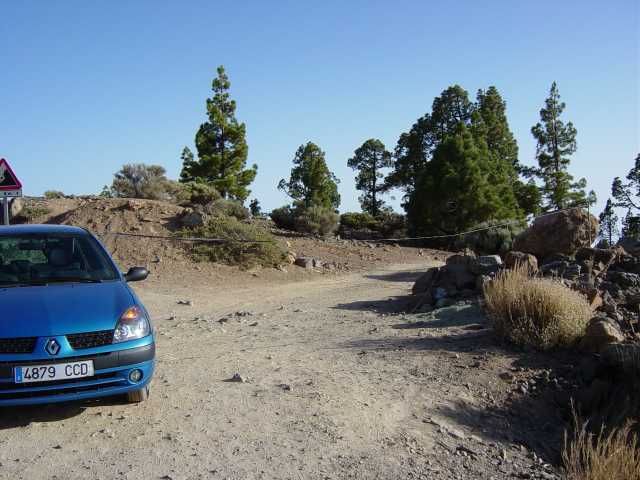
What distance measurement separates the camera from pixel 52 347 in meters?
4.50

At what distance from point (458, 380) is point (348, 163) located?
35963 millimetres

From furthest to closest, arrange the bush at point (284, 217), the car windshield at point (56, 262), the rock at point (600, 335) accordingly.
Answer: the bush at point (284, 217) < the rock at point (600, 335) < the car windshield at point (56, 262)

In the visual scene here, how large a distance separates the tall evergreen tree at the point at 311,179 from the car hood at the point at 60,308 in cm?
2938

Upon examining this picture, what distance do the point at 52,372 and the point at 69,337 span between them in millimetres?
279

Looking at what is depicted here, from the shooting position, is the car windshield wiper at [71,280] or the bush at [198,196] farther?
the bush at [198,196]

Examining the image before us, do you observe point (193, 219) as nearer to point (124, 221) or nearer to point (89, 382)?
point (124, 221)

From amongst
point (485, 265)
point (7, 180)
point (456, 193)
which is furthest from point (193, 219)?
point (456, 193)

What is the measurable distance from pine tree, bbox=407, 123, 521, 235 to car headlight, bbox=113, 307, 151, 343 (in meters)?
25.4

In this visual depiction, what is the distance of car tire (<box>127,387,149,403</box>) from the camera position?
525 centimetres

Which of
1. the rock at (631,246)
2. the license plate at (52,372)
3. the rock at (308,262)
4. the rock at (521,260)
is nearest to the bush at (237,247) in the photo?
the rock at (308,262)

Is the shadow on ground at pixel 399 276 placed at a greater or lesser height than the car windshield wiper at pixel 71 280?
lesser

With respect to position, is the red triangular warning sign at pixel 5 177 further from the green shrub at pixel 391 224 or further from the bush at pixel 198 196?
the green shrub at pixel 391 224

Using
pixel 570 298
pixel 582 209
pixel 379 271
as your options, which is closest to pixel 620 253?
pixel 582 209

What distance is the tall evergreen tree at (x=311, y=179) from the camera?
35719mm
